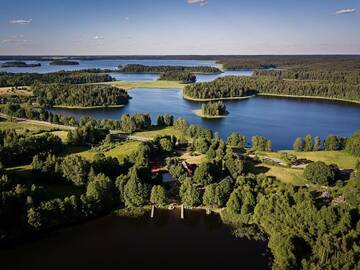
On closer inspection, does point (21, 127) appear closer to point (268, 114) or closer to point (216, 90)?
point (268, 114)

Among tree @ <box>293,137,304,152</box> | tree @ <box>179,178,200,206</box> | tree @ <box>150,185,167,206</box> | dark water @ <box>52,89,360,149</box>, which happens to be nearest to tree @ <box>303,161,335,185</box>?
tree @ <box>179,178,200,206</box>

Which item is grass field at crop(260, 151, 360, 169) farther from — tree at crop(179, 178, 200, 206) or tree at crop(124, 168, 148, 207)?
tree at crop(124, 168, 148, 207)

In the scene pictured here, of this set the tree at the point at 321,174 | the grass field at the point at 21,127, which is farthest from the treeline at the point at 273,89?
the tree at the point at 321,174

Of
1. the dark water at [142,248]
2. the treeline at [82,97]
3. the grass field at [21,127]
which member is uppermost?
the treeline at [82,97]

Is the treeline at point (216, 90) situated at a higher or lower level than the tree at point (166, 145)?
higher

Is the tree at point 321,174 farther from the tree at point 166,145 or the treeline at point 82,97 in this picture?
the treeline at point 82,97

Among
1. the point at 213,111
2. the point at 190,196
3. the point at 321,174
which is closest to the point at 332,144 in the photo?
the point at 321,174

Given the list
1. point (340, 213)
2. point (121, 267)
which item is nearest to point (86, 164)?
point (121, 267)
